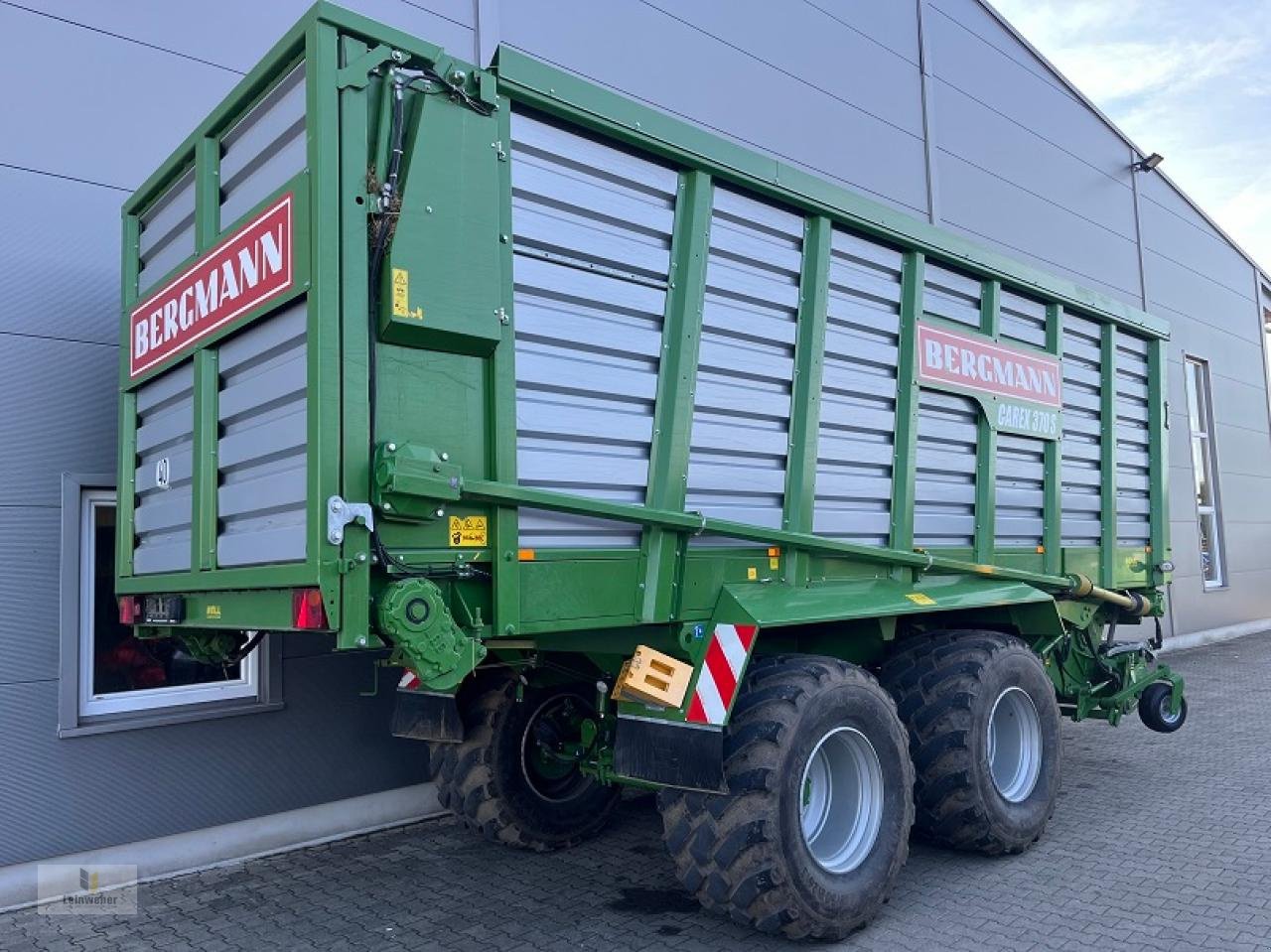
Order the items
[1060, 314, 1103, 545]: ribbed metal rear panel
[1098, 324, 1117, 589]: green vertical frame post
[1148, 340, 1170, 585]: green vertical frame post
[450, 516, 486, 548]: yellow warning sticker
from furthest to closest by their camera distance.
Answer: [1148, 340, 1170, 585]: green vertical frame post → [1098, 324, 1117, 589]: green vertical frame post → [1060, 314, 1103, 545]: ribbed metal rear panel → [450, 516, 486, 548]: yellow warning sticker

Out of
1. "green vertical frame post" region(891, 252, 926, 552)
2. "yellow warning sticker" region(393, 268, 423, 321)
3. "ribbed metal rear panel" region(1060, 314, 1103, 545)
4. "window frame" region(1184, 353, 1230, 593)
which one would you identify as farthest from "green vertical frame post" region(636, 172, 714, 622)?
"window frame" region(1184, 353, 1230, 593)

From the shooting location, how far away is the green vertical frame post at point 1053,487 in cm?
609

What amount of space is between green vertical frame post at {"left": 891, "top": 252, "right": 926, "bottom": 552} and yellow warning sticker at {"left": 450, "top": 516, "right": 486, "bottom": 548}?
2.38 m

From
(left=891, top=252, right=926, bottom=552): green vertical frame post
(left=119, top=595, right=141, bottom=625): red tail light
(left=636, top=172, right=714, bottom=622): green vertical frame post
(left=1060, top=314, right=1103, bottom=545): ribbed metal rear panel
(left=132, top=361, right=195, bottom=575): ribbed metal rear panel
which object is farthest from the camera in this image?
(left=1060, top=314, right=1103, bottom=545): ribbed metal rear panel

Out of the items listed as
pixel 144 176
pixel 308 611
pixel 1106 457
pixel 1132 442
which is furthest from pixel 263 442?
pixel 1132 442

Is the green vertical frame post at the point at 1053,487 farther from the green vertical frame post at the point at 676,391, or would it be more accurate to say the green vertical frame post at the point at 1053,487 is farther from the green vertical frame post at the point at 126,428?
the green vertical frame post at the point at 126,428

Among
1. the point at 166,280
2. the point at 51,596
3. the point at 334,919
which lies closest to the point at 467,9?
the point at 166,280

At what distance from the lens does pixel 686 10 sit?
793cm

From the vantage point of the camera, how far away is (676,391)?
388 centimetres

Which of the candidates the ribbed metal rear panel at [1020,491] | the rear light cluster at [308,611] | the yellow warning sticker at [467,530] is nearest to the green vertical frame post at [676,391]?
the yellow warning sticker at [467,530]

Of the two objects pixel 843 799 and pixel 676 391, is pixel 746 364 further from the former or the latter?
pixel 843 799

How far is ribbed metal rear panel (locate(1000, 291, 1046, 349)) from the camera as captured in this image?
5766 millimetres

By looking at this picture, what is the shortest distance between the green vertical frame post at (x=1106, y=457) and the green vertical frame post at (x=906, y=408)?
7.83 feet

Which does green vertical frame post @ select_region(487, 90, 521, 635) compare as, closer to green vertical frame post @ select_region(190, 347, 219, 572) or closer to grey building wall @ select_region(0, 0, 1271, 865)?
green vertical frame post @ select_region(190, 347, 219, 572)
